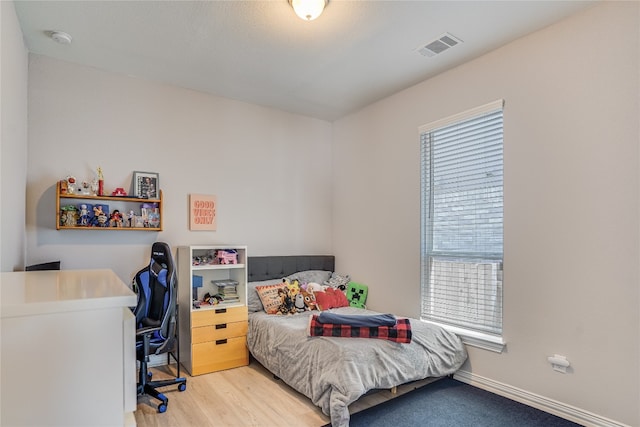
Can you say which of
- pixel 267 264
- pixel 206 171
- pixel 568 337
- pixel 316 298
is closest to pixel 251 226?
pixel 267 264

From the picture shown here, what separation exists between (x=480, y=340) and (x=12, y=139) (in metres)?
3.73

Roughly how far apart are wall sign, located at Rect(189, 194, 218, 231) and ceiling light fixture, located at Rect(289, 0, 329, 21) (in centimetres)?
215

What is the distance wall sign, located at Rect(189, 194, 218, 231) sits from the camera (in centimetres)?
374

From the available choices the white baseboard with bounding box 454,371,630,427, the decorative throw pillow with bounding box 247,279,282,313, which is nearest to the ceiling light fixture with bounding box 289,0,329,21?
the decorative throw pillow with bounding box 247,279,282,313

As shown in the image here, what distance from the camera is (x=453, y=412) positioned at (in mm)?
2570

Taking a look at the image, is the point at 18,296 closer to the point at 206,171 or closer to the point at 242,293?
the point at 242,293

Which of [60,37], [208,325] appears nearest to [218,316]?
[208,325]

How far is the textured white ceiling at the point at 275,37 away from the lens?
8.02 ft

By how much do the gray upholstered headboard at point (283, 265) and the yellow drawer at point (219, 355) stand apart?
2.47ft

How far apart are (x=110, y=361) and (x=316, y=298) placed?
3.05 m

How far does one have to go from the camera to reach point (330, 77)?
11.5ft

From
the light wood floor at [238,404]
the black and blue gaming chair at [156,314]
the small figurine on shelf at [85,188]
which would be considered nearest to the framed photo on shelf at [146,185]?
the small figurine on shelf at [85,188]

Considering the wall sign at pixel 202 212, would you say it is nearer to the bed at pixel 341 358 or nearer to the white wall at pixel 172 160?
the white wall at pixel 172 160

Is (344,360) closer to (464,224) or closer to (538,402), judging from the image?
(538,402)
